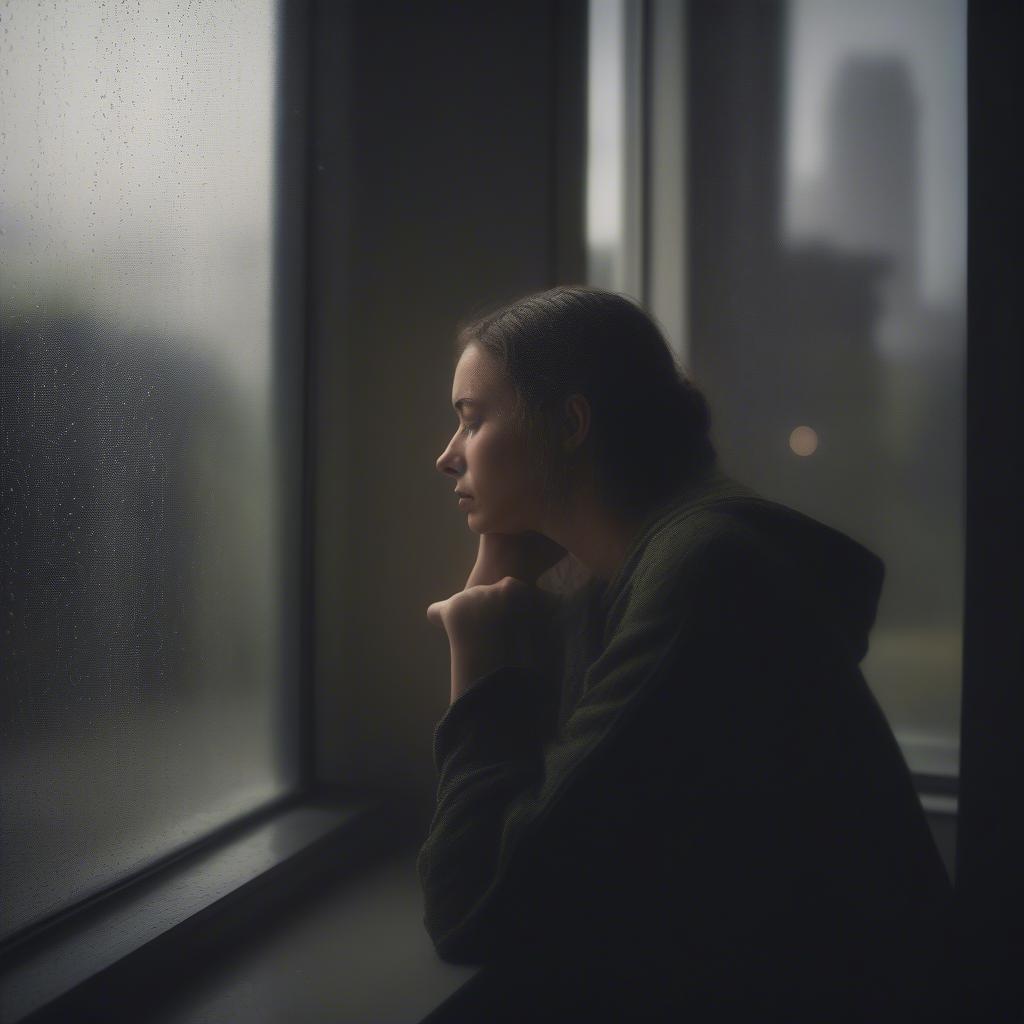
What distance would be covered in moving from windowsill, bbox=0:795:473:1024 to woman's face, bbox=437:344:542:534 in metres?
0.36

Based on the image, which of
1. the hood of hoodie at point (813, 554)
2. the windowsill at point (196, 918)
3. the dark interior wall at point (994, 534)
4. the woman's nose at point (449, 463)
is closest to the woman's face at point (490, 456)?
the woman's nose at point (449, 463)

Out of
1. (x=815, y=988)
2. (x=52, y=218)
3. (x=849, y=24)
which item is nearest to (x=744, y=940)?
(x=815, y=988)

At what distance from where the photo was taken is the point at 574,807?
749mm

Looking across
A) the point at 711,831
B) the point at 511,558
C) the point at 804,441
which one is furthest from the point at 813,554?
the point at 804,441

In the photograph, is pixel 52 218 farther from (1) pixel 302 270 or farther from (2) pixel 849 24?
(2) pixel 849 24

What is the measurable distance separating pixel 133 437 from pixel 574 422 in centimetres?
40

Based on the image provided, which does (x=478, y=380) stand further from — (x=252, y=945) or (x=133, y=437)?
(x=252, y=945)

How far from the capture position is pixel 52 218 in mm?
719

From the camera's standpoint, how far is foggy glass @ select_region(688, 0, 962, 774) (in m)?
1.25

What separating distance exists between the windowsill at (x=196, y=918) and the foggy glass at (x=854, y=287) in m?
0.71

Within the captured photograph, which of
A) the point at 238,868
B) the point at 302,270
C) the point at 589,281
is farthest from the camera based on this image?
the point at 589,281

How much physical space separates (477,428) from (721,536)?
299mm

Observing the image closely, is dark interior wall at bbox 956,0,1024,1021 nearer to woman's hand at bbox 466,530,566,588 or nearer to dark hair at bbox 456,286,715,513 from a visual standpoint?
dark hair at bbox 456,286,715,513

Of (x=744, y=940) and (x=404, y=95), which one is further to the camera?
(x=404, y=95)
